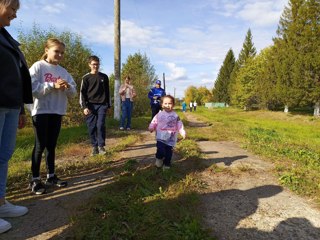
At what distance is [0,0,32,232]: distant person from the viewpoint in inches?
111

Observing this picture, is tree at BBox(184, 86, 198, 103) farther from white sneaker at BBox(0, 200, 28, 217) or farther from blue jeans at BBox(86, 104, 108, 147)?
white sneaker at BBox(0, 200, 28, 217)

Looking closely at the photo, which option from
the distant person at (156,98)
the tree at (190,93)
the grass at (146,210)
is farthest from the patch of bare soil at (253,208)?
the tree at (190,93)

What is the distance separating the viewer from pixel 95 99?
6.19 metres

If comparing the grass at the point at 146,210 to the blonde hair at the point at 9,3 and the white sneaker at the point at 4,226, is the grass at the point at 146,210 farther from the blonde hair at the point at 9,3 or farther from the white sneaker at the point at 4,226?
the blonde hair at the point at 9,3

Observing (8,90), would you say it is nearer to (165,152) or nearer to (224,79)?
(165,152)

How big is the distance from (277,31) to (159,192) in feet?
126

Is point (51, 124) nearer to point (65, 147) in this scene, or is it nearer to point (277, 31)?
point (65, 147)

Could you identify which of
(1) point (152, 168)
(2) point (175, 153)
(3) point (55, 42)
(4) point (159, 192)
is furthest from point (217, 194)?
(3) point (55, 42)

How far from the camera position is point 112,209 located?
3275 millimetres

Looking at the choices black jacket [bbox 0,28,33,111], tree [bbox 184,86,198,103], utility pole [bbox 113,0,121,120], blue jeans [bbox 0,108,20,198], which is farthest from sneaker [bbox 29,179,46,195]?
tree [bbox 184,86,198,103]

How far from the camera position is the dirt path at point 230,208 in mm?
2887

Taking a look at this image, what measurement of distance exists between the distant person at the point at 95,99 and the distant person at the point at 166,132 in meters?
1.61

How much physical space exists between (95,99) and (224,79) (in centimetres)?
6924

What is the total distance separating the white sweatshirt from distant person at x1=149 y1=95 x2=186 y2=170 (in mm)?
1620
